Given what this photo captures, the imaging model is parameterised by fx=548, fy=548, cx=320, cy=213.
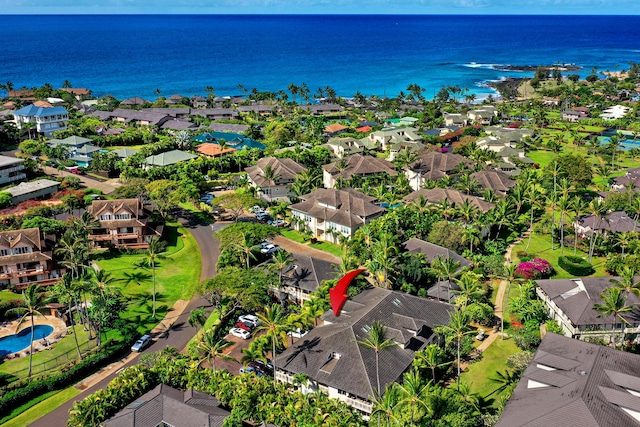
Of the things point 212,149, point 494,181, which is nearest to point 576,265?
point 494,181

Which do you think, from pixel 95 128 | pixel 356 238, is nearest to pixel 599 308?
pixel 356 238

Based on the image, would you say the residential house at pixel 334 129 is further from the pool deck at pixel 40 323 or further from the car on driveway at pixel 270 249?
the pool deck at pixel 40 323

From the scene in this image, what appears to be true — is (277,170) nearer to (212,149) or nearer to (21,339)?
(212,149)

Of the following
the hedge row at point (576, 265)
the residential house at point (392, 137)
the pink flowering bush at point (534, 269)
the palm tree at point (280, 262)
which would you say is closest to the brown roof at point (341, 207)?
the palm tree at point (280, 262)

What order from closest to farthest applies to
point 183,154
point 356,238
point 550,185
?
point 356,238 → point 550,185 → point 183,154

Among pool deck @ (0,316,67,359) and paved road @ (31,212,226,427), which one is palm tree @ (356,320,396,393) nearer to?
paved road @ (31,212,226,427)

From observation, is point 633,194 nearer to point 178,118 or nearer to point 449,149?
point 449,149
